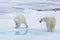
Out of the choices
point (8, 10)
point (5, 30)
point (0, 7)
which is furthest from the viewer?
point (0, 7)

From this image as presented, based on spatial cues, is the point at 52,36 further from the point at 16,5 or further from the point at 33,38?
the point at 16,5

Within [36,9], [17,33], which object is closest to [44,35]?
[17,33]

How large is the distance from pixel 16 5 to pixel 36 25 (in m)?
0.80

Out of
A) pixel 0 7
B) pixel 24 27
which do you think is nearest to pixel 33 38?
pixel 24 27

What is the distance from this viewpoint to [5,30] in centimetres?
101

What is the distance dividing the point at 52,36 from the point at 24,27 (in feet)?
0.82

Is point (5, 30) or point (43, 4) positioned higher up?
point (43, 4)

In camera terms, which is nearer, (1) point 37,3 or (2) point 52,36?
(2) point 52,36

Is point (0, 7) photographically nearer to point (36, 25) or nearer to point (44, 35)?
point (36, 25)

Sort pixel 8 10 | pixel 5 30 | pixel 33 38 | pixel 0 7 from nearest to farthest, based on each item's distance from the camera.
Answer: pixel 33 38 → pixel 5 30 → pixel 8 10 → pixel 0 7

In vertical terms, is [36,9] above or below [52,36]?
above

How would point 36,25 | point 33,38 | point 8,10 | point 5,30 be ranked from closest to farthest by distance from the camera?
point 33,38 → point 5,30 → point 36,25 → point 8,10

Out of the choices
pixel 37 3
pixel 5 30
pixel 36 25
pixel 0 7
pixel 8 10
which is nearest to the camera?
pixel 5 30

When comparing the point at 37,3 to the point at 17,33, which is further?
the point at 37,3
